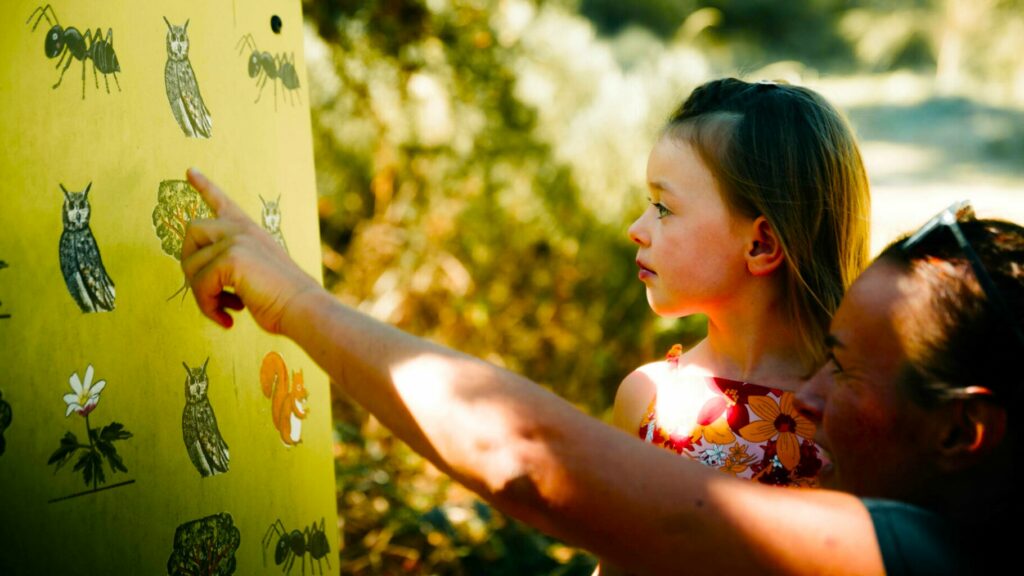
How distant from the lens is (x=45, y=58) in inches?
56.4

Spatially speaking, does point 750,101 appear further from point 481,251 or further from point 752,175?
point 481,251

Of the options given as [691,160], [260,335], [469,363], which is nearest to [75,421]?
[260,335]

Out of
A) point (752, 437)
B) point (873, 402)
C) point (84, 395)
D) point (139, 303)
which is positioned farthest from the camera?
point (752, 437)

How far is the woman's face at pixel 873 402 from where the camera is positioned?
1257 millimetres

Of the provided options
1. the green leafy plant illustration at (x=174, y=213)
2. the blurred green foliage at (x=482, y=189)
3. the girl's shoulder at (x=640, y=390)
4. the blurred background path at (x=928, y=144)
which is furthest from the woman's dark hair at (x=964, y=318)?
the blurred background path at (x=928, y=144)

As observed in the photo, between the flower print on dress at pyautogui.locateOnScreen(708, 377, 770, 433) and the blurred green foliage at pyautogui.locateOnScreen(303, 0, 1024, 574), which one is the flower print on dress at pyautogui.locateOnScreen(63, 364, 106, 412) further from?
the blurred green foliage at pyautogui.locateOnScreen(303, 0, 1024, 574)

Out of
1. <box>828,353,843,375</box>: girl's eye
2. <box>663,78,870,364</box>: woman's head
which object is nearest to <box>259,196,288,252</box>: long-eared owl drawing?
<box>663,78,870,364</box>: woman's head

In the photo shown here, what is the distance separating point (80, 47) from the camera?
150 centimetres

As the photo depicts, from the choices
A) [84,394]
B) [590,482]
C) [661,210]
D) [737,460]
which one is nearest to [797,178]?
[661,210]

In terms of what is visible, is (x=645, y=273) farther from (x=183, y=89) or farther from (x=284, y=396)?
(x=183, y=89)

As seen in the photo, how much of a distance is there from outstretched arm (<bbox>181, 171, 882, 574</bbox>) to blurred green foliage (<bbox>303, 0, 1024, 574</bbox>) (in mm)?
3121

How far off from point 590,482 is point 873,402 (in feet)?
1.34

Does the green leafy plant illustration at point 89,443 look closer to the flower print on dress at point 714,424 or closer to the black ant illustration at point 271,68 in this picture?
the black ant illustration at point 271,68

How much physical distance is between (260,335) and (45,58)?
669 millimetres
